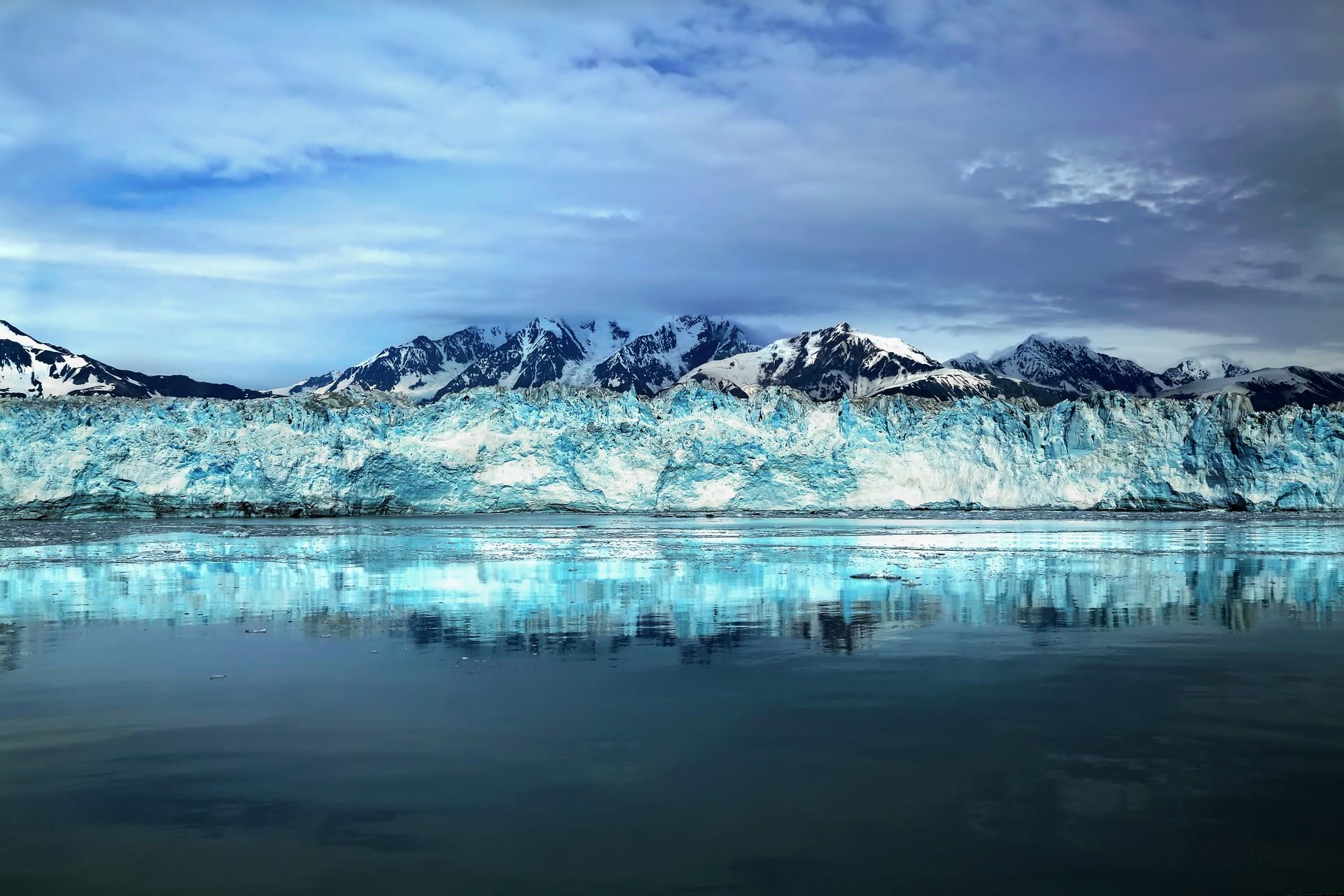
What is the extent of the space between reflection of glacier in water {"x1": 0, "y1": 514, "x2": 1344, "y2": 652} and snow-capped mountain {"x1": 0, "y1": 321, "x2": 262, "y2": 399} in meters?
160

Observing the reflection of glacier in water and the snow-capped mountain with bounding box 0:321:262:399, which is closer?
the reflection of glacier in water

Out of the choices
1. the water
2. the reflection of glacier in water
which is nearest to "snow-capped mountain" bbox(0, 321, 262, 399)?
the reflection of glacier in water

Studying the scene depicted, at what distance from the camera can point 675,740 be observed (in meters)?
7.79

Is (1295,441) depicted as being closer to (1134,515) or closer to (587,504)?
(1134,515)

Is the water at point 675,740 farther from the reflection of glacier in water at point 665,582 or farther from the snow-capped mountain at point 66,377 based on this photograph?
the snow-capped mountain at point 66,377

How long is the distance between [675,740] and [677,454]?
47375mm

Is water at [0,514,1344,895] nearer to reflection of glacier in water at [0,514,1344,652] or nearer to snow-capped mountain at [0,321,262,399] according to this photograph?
reflection of glacier in water at [0,514,1344,652]

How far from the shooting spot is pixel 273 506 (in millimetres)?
52969

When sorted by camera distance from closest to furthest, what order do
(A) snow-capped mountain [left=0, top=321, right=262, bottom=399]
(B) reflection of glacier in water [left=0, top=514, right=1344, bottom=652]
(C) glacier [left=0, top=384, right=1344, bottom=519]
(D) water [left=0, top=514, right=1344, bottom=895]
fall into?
(D) water [left=0, top=514, right=1344, bottom=895] → (B) reflection of glacier in water [left=0, top=514, right=1344, bottom=652] → (C) glacier [left=0, top=384, right=1344, bottom=519] → (A) snow-capped mountain [left=0, top=321, right=262, bottom=399]

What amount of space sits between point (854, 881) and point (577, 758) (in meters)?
2.63

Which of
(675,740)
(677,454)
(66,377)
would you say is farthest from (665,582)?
(66,377)

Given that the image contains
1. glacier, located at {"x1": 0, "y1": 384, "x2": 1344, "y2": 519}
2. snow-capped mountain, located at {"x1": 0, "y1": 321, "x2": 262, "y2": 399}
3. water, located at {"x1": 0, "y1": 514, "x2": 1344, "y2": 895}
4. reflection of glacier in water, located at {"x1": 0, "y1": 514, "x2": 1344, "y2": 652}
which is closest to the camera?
water, located at {"x1": 0, "y1": 514, "x2": 1344, "y2": 895}

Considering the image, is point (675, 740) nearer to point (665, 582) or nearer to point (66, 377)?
point (665, 582)

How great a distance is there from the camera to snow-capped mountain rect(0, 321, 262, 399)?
178 meters
